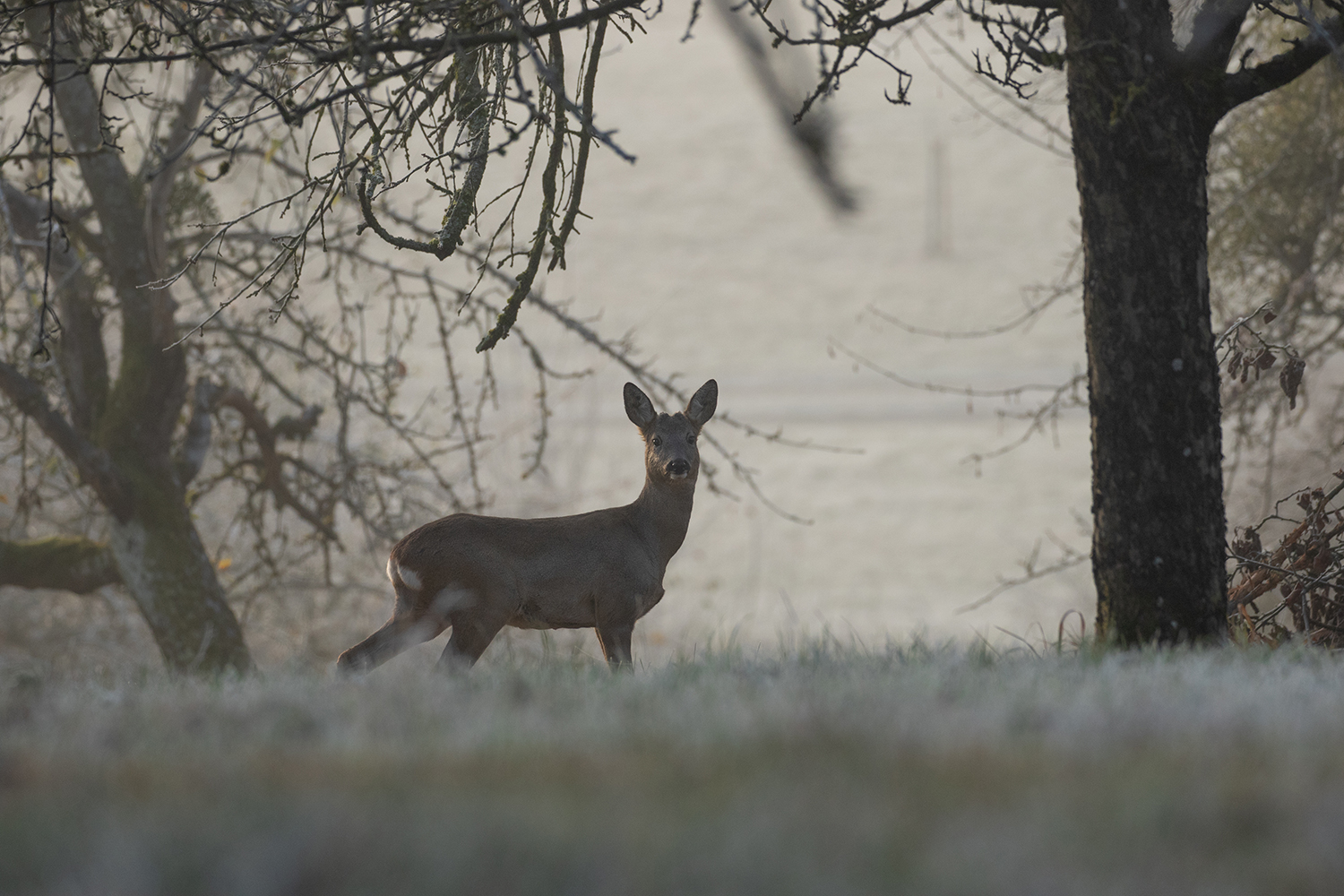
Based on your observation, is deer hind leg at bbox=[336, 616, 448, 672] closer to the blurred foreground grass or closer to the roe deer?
the roe deer

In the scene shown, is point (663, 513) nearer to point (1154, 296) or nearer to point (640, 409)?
point (640, 409)

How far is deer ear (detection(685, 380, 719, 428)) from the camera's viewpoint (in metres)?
5.96

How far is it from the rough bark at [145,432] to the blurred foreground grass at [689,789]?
5942mm

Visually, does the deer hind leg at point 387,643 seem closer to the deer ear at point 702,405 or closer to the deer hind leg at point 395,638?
the deer hind leg at point 395,638

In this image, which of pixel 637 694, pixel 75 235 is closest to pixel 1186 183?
pixel 637 694

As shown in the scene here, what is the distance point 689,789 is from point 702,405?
3.76m

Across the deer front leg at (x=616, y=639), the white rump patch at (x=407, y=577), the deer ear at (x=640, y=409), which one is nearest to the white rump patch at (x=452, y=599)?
the white rump patch at (x=407, y=577)

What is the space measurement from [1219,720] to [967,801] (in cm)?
101

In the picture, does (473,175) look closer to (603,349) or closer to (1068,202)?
(603,349)

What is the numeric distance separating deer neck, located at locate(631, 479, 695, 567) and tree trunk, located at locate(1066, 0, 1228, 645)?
70.7 inches

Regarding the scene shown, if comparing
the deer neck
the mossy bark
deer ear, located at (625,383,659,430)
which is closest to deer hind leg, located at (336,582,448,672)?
the deer neck

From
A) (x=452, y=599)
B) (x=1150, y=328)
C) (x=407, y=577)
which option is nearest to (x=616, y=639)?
(x=452, y=599)

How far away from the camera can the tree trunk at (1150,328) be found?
519cm

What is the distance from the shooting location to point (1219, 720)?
2.93 metres
